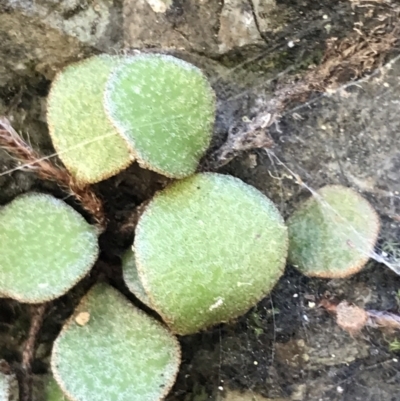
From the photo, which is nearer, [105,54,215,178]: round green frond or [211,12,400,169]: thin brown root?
[105,54,215,178]: round green frond

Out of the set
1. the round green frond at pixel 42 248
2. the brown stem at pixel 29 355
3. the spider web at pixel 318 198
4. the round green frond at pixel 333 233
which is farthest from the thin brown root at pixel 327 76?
the brown stem at pixel 29 355

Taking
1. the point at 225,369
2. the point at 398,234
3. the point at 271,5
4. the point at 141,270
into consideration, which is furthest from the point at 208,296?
the point at 271,5

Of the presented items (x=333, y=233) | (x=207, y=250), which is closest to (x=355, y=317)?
(x=333, y=233)

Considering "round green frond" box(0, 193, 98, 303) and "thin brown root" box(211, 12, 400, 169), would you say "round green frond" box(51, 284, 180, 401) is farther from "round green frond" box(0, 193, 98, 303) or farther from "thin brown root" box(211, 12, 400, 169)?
"thin brown root" box(211, 12, 400, 169)

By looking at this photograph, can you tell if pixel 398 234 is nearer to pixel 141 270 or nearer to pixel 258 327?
pixel 258 327

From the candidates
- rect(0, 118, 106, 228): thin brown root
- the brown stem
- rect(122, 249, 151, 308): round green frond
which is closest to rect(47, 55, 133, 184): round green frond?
rect(0, 118, 106, 228): thin brown root

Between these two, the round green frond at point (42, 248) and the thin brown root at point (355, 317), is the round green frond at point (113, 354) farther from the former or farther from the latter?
the thin brown root at point (355, 317)

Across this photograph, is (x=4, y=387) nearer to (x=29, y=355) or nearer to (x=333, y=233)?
(x=29, y=355)
